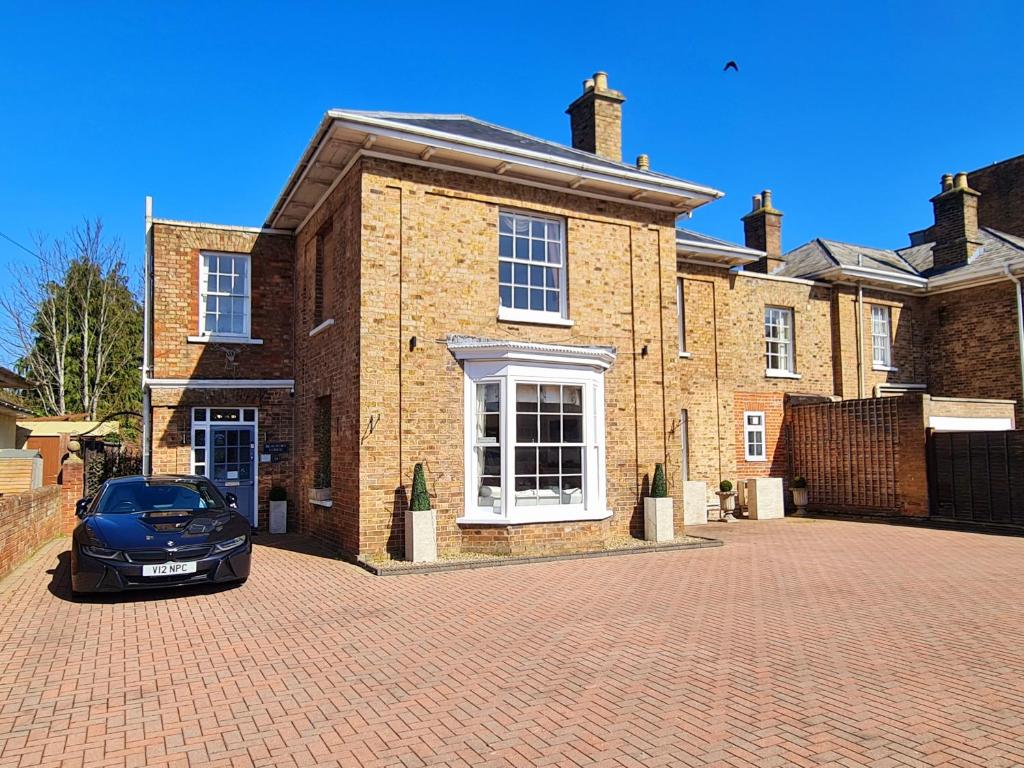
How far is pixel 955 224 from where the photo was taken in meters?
22.8

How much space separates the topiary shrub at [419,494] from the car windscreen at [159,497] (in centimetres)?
263

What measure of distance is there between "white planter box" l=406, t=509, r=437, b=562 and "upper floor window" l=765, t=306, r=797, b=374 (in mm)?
12537

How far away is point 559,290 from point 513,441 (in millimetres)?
3012

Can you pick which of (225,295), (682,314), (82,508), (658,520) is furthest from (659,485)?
(225,295)

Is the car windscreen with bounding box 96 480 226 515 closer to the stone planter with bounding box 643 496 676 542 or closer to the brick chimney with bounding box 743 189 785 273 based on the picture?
the stone planter with bounding box 643 496 676 542

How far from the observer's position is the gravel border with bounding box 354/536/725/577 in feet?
33.2

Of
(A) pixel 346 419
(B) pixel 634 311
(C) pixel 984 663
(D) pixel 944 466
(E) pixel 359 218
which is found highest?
A: (E) pixel 359 218

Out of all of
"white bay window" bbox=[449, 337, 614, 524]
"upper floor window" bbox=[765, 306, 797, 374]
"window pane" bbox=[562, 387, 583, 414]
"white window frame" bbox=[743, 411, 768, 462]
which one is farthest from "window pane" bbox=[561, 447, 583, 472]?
"upper floor window" bbox=[765, 306, 797, 374]

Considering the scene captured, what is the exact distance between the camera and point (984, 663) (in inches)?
234

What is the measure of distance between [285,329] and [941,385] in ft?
63.5

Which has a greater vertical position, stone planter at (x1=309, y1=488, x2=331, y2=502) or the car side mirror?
the car side mirror

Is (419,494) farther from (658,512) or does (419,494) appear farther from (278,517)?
(278,517)

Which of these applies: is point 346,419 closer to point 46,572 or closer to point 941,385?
point 46,572

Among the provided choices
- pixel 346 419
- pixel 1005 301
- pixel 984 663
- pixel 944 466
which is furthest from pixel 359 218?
pixel 1005 301
